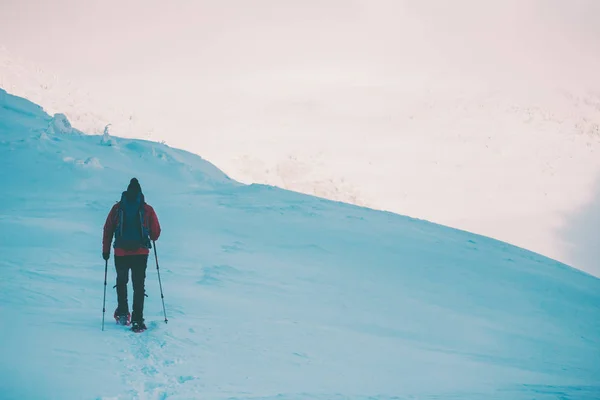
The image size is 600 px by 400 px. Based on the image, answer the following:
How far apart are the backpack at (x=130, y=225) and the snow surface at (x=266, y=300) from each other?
0.97m

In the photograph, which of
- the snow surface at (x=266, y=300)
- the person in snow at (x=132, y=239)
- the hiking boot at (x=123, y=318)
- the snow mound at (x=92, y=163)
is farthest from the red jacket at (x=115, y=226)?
the snow mound at (x=92, y=163)

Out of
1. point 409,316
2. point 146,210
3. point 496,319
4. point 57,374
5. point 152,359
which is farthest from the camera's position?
Answer: point 496,319

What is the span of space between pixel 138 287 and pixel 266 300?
9.04ft

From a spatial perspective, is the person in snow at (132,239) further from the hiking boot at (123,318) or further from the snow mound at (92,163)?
the snow mound at (92,163)

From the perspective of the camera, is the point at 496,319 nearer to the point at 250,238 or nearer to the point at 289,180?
the point at 250,238

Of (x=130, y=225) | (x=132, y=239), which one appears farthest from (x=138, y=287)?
(x=130, y=225)

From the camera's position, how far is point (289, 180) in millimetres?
29188

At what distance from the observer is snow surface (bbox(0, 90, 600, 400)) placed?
222 inches

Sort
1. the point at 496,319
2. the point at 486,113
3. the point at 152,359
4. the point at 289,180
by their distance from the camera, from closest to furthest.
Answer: the point at 152,359, the point at 496,319, the point at 289,180, the point at 486,113

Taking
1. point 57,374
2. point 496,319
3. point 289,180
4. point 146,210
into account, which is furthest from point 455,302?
point 289,180

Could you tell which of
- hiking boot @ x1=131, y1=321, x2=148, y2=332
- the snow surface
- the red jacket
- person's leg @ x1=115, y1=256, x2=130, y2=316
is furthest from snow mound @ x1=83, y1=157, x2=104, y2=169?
hiking boot @ x1=131, y1=321, x2=148, y2=332

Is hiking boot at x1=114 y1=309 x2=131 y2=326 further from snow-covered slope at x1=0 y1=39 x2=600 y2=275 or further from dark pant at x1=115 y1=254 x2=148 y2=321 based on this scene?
snow-covered slope at x1=0 y1=39 x2=600 y2=275

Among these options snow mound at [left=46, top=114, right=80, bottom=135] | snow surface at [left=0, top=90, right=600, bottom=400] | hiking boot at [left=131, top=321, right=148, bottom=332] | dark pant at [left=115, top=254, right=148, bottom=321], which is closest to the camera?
snow surface at [left=0, top=90, right=600, bottom=400]

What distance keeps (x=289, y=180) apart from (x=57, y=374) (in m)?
24.3
